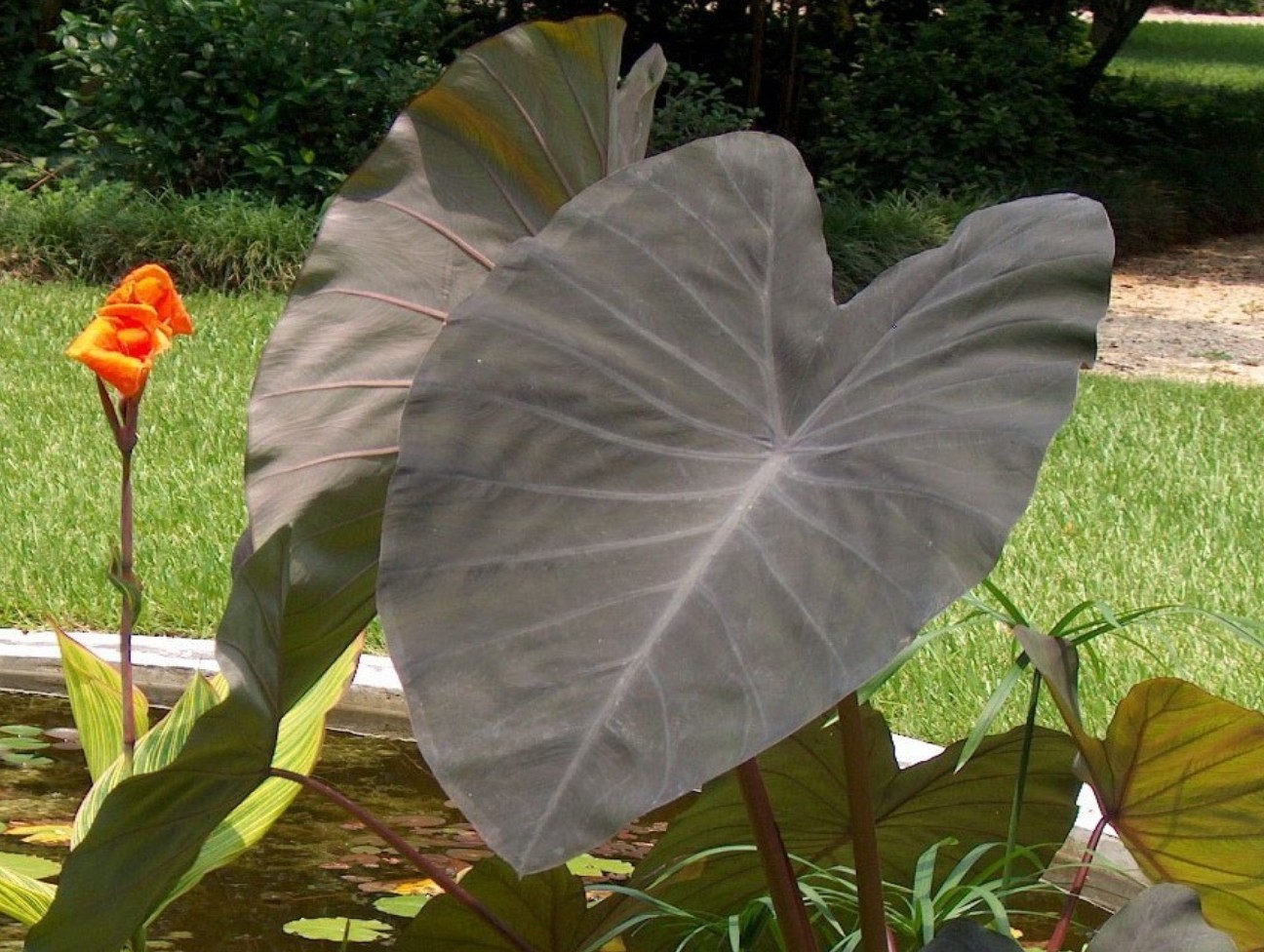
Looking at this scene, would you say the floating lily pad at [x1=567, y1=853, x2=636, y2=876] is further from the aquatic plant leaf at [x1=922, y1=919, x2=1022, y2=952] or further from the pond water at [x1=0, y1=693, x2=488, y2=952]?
the aquatic plant leaf at [x1=922, y1=919, x2=1022, y2=952]

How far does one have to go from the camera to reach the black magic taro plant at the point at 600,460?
94 centimetres

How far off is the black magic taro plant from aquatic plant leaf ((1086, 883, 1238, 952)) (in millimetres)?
145

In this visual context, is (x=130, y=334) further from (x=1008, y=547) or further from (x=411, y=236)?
(x=1008, y=547)

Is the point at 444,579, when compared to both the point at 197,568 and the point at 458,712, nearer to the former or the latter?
the point at 458,712

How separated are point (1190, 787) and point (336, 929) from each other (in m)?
1.40

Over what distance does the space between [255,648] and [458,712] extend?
0.25 metres

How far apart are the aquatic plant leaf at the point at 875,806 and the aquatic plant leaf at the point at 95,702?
24.9 inches

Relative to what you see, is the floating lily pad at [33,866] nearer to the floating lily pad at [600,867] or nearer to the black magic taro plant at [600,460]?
the floating lily pad at [600,867]

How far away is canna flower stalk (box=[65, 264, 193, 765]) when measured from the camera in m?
1.43

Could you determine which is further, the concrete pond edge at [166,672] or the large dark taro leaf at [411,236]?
the concrete pond edge at [166,672]

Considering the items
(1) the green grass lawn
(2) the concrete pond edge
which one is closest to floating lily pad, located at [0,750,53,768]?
(2) the concrete pond edge

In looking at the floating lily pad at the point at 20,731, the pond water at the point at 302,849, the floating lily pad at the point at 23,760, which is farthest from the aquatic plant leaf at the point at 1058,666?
the floating lily pad at the point at 20,731

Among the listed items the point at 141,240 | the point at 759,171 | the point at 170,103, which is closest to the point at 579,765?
the point at 759,171

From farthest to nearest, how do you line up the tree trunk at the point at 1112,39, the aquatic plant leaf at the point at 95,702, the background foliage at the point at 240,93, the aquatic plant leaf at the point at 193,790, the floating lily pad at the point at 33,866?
the tree trunk at the point at 1112,39, the background foliage at the point at 240,93, the floating lily pad at the point at 33,866, the aquatic plant leaf at the point at 95,702, the aquatic plant leaf at the point at 193,790
